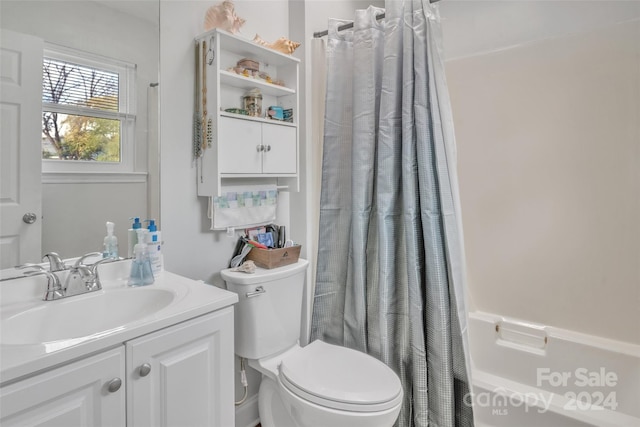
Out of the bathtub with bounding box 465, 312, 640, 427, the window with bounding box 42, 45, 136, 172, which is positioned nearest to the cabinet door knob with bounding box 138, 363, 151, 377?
the window with bounding box 42, 45, 136, 172

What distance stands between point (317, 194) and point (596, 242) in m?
1.51

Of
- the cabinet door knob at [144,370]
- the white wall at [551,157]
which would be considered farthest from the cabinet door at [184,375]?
the white wall at [551,157]

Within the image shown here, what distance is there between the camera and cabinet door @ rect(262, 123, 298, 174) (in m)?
1.68

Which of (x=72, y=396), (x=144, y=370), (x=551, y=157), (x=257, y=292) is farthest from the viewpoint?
(x=551, y=157)

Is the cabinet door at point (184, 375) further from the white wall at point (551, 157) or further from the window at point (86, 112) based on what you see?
the white wall at point (551, 157)

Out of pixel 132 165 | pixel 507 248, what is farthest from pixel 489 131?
pixel 132 165

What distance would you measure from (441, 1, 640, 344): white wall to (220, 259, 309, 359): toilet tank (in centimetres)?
129

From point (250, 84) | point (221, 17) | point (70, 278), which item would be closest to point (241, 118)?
point (250, 84)

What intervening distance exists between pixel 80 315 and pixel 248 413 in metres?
1.08

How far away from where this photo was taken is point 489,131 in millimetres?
2178

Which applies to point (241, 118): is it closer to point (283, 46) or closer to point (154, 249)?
point (283, 46)

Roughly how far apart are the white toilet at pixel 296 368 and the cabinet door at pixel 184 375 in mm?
303

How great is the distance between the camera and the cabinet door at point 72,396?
0.73 meters

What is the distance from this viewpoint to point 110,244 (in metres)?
1.29
